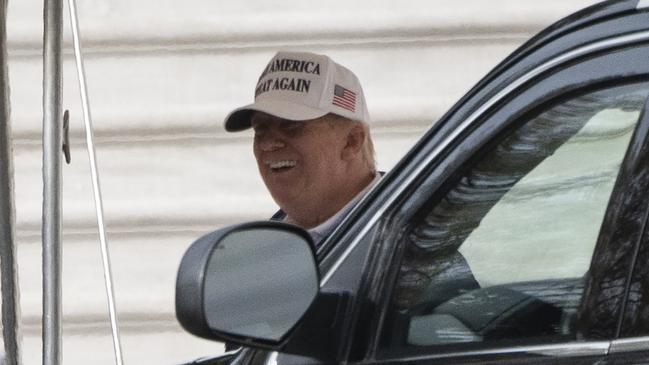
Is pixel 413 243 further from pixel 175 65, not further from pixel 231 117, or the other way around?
pixel 175 65

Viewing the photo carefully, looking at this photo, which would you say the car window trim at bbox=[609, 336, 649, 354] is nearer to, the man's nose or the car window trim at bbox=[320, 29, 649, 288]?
the car window trim at bbox=[320, 29, 649, 288]

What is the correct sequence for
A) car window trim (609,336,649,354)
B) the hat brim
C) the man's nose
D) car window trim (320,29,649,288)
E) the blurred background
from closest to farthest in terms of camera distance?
1. car window trim (609,336,649,354)
2. car window trim (320,29,649,288)
3. the hat brim
4. the man's nose
5. the blurred background

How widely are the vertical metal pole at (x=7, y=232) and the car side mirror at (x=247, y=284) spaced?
5.77 feet

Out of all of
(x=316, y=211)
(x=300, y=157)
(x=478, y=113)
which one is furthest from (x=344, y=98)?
(x=478, y=113)

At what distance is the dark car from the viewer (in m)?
2.15

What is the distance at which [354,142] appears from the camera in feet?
14.8

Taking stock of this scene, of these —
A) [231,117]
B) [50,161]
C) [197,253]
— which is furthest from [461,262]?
[231,117]

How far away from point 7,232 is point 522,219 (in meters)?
1.97

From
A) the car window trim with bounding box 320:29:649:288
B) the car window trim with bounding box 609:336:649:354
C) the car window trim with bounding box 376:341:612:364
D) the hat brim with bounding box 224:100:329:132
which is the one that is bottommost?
the car window trim with bounding box 609:336:649:354

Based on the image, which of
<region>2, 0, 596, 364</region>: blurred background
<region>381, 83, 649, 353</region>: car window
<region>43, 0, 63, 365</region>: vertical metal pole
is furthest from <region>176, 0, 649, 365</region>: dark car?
<region>2, 0, 596, 364</region>: blurred background

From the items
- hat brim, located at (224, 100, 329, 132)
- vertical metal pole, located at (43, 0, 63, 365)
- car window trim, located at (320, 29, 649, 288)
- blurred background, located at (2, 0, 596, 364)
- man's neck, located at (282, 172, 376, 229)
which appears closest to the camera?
car window trim, located at (320, 29, 649, 288)

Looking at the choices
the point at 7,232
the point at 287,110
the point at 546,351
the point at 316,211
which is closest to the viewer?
the point at 546,351

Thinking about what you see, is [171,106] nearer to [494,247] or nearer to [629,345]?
[494,247]

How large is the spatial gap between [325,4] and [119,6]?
901 millimetres
